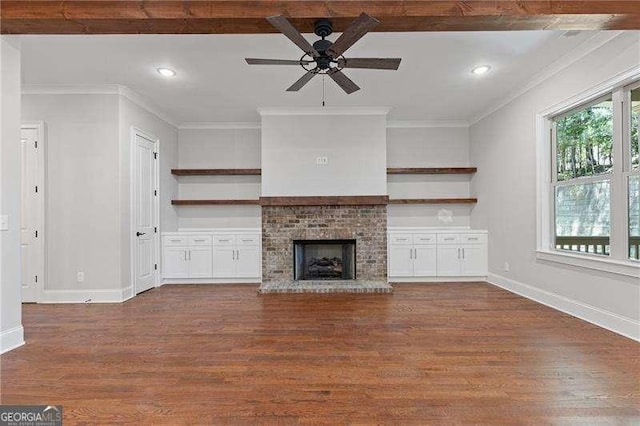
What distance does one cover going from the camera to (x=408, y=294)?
4.89m

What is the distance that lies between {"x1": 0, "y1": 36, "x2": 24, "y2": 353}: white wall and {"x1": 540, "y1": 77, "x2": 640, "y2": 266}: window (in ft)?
17.4

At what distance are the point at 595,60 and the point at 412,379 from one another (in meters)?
3.51

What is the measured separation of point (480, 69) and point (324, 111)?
7.61ft

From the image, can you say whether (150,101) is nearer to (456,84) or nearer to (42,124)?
(42,124)

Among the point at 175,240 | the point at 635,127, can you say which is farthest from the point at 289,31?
the point at 175,240

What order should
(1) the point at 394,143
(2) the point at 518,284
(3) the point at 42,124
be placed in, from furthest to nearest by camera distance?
Result: (1) the point at 394,143, (2) the point at 518,284, (3) the point at 42,124

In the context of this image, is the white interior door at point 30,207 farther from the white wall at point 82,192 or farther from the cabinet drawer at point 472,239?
the cabinet drawer at point 472,239

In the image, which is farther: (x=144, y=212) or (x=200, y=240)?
(x=200, y=240)

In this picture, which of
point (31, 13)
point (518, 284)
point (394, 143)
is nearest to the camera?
point (31, 13)

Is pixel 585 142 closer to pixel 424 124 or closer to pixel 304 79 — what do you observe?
pixel 424 124

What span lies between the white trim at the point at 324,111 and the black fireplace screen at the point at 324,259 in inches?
81.2

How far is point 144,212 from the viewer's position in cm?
516

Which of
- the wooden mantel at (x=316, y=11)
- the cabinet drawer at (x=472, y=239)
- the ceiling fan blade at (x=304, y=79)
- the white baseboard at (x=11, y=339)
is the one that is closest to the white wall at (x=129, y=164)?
the white baseboard at (x=11, y=339)

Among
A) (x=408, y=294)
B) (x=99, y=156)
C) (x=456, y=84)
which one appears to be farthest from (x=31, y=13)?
(x=408, y=294)
